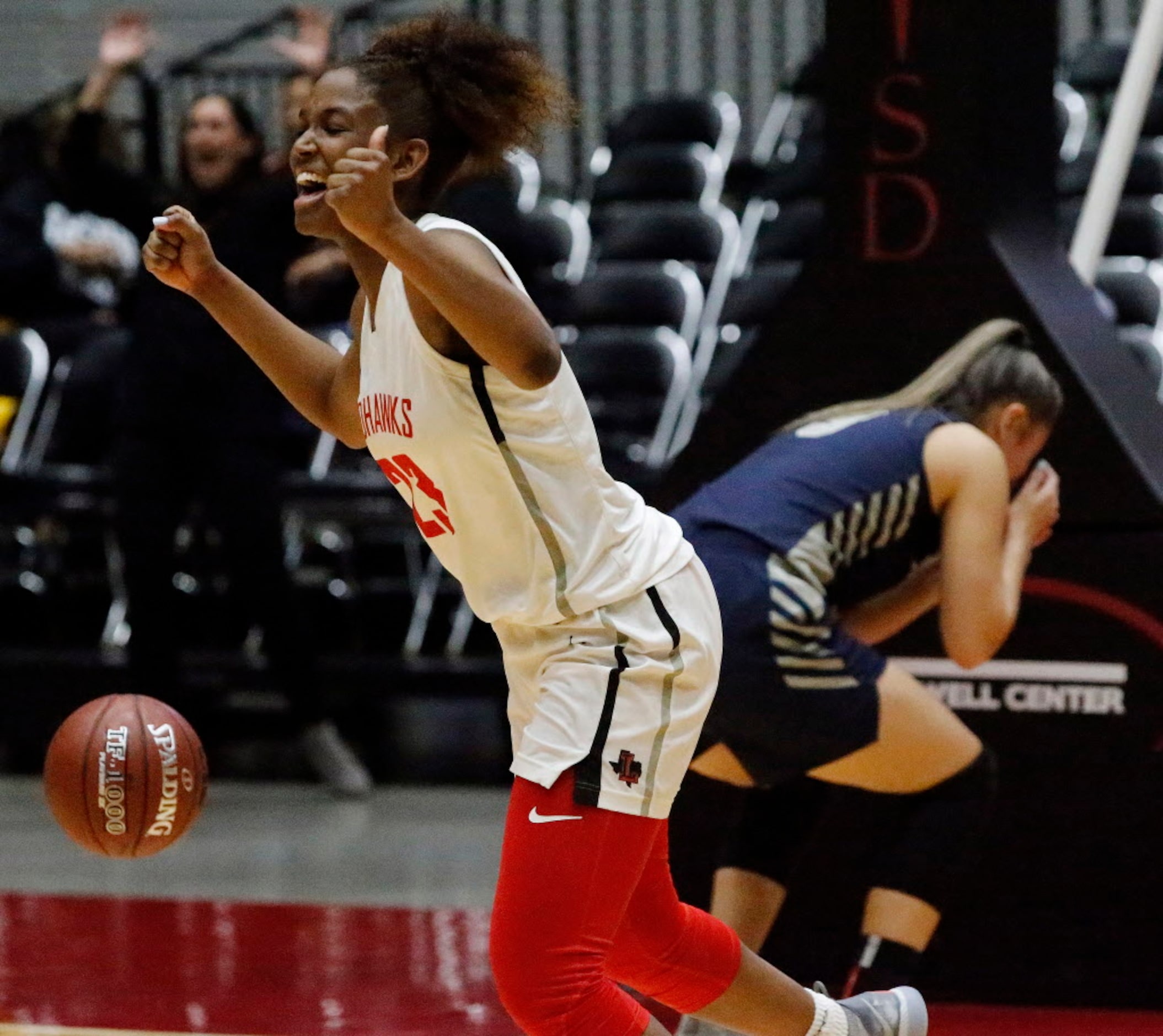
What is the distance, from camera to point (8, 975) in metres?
4.70

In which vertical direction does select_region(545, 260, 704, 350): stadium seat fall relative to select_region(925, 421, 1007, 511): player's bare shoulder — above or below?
below

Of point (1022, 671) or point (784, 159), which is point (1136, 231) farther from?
point (1022, 671)

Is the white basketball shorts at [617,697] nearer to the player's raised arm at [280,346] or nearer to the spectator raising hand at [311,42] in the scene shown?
the player's raised arm at [280,346]

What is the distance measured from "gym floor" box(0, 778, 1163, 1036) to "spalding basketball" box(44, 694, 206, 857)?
2.71 ft

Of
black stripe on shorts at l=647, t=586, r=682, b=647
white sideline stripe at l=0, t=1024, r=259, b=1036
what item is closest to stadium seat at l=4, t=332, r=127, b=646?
white sideline stripe at l=0, t=1024, r=259, b=1036

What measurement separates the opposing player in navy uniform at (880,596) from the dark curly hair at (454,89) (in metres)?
0.99

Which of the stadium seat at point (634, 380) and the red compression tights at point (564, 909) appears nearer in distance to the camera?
the red compression tights at point (564, 909)

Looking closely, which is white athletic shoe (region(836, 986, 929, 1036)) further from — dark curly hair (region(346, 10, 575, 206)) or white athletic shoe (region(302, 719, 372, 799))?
white athletic shoe (region(302, 719, 372, 799))

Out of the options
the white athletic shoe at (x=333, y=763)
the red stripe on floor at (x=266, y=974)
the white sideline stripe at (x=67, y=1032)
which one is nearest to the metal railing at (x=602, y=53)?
the white athletic shoe at (x=333, y=763)

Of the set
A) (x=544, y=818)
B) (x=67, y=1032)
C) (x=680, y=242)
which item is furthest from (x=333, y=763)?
(x=544, y=818)

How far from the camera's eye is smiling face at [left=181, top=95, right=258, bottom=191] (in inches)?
268

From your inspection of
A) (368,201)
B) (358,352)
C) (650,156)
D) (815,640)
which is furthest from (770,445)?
(650,156)

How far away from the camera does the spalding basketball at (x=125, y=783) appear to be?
3.46 meters

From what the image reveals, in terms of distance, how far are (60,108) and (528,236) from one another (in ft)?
9.42
